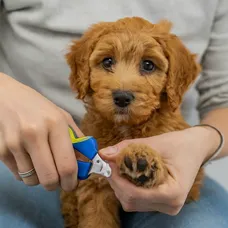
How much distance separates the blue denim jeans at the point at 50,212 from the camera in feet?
4.62

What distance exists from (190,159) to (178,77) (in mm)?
279

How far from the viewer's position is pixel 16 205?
143 cm

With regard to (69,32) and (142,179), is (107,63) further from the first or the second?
(142,179)

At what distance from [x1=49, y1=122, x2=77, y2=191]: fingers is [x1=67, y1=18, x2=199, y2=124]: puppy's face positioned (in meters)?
0.25

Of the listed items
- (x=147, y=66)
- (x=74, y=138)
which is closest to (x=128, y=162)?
(x=74, y=138)

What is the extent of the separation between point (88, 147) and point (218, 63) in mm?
870

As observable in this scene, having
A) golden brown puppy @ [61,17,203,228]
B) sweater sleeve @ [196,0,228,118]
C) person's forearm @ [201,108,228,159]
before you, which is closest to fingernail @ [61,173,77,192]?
golden brown puppy @ [61,17,203,228]

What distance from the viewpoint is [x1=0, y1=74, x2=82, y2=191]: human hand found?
1189 millimetres

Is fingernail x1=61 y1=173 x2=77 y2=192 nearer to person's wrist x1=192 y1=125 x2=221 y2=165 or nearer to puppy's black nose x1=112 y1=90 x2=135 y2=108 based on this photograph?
puppy's black nose x1=112 y1=90 x2=135 y2=108

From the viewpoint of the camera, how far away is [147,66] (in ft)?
5.01

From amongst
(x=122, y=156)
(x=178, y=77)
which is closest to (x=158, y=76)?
(x=178, y=77)

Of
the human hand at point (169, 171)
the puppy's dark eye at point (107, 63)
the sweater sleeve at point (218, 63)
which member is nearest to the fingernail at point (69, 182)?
the human hand at point (169, 171)

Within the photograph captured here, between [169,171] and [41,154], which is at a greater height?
[41,154]

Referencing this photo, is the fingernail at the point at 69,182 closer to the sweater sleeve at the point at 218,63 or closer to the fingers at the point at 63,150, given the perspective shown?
the fingers at the point at 63,150
